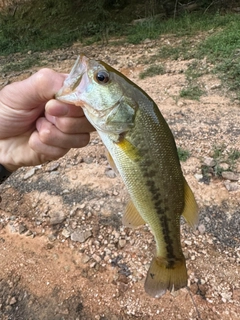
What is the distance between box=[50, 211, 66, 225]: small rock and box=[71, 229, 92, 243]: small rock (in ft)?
0.84

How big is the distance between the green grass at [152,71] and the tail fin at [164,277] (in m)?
5.39

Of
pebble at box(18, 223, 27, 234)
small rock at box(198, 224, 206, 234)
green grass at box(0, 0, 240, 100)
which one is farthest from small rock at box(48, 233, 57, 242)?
green grass at box(0, 0, 240, 100)

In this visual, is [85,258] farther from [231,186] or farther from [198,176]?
[231,186]

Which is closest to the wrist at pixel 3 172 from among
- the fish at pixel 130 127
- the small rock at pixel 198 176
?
the fish at pixel 130 127

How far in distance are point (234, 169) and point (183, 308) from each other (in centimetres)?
188

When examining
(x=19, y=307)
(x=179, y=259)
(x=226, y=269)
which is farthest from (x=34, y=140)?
(x=226, y=269)

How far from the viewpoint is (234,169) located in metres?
4.30

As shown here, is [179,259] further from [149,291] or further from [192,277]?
[192,277]

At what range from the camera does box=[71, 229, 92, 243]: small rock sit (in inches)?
145

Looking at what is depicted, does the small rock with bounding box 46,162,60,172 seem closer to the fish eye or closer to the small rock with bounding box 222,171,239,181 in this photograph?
the small rock with bounding box 222,171,239,181

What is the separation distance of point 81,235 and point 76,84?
220 cm

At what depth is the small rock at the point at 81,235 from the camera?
3672mm

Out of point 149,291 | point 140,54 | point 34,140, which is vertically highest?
point 34,140

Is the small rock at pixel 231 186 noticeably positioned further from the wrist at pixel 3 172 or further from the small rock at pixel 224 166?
the wrist at pixel 3 172
